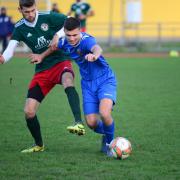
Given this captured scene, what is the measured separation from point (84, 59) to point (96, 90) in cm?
40

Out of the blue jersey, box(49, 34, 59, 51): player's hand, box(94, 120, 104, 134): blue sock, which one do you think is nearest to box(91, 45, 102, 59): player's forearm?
the blue jersey

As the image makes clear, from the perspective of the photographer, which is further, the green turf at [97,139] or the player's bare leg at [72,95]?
the player's bare leg at [72,95]

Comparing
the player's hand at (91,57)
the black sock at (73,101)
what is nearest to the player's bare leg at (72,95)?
the black sock at (73,101)

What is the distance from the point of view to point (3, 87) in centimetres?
1502

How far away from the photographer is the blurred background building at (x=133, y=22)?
98.1 ft

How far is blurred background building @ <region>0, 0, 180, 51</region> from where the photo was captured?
1177 inches

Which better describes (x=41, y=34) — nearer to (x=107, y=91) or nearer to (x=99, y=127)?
(x=107, y=91)

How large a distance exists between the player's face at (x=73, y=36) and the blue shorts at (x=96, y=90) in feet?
1.79

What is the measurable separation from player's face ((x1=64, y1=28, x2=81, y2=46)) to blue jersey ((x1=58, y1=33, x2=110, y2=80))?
0.31 feet

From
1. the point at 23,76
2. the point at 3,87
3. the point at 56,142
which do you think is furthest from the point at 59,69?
the point at 23,76

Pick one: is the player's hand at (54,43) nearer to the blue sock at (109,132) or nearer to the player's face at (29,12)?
the player's face at (29,12)

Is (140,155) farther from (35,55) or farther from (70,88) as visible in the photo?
(35,55)

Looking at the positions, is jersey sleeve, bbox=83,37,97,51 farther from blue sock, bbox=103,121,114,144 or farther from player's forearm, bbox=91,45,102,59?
blue sock, bbox=103,121,114,144

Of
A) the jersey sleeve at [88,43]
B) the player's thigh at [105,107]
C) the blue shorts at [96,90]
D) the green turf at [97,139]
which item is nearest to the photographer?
the green turf at [97,139]
